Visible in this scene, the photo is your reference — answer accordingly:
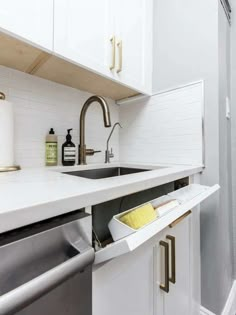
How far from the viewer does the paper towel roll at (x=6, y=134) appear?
85 centimetres

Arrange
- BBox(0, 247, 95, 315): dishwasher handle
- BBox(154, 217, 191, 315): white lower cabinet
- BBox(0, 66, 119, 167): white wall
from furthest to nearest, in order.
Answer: BBox(0, 66, 119, 167): white wall < BBox(154, 217, 191, 315): white lower cabinet < BBox(0, 247, 95, 315): dishwasher handle

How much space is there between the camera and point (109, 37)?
44.1 inches

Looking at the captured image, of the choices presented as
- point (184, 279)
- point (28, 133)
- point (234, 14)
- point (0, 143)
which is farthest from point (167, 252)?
point (234, 14)

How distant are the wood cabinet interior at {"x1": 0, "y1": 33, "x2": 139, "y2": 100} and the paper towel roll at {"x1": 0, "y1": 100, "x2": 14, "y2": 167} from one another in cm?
22

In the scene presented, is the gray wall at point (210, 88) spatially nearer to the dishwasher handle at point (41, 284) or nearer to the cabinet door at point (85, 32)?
the cabinet door at point (85, 32)

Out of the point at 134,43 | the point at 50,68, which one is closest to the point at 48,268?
the point at 50,68

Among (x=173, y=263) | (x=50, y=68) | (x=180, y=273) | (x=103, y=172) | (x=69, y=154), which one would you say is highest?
(x=50, y=68)

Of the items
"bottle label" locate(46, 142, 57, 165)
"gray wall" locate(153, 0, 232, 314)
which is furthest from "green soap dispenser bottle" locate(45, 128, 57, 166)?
"gray wall" locate(153, 0, 232, 314)

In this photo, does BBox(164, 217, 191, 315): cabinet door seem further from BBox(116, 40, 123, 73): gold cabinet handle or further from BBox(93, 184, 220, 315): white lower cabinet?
BBox(116, 40, 123, 73): gold cabinet handle

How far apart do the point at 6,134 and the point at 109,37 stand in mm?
756

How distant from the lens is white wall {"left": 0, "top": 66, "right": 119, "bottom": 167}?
1054 millimetres

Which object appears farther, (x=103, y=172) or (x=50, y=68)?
(x=103, y=172)

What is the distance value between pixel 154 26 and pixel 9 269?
5.62ft

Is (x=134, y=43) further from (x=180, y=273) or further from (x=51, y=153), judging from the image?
Result: (x=180, y=273)
